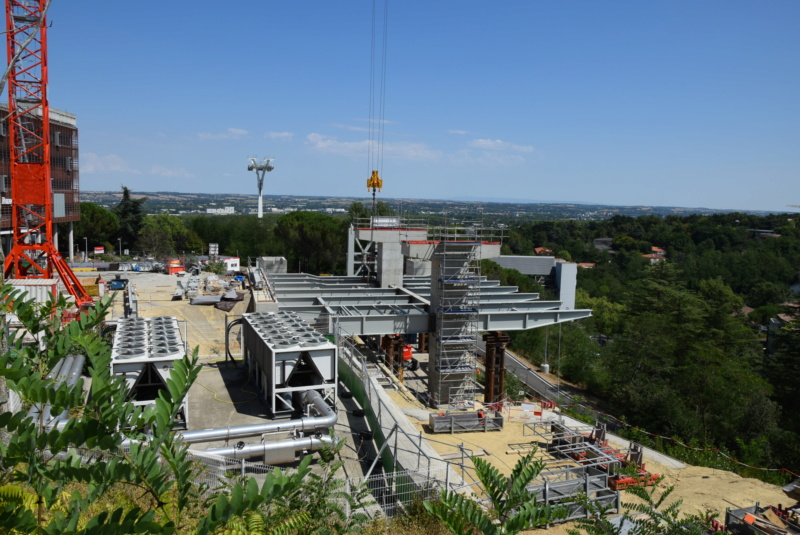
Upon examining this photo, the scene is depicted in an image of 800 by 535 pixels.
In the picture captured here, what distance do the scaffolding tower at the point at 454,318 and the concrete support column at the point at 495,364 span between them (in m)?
1.16

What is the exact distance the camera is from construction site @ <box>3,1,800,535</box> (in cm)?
1189

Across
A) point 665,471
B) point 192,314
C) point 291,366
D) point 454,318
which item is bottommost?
point 665,471

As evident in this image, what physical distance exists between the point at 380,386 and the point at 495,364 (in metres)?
7.67

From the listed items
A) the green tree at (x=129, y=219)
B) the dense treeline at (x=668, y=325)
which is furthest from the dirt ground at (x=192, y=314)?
the green tree at (x=129, y=219)

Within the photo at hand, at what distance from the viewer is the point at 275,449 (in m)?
11.9

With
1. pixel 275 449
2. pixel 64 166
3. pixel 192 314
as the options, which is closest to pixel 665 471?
pixel 275 449

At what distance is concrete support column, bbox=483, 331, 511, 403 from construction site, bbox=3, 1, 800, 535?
3.2 inches

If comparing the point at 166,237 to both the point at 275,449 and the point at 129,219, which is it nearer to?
the point at 129,219

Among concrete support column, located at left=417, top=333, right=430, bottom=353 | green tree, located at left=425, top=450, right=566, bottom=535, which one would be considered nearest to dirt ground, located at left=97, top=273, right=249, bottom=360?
concrete support column, located at left=417, top=333, right=430, bottom=353

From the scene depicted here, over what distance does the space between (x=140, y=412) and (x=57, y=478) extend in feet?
1.84

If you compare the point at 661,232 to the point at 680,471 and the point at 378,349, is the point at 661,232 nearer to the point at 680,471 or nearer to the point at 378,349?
the point at 378,349

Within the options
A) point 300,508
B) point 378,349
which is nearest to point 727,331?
point 378,349

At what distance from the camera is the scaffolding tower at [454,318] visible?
22781mm

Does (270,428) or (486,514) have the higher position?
(486,514)
